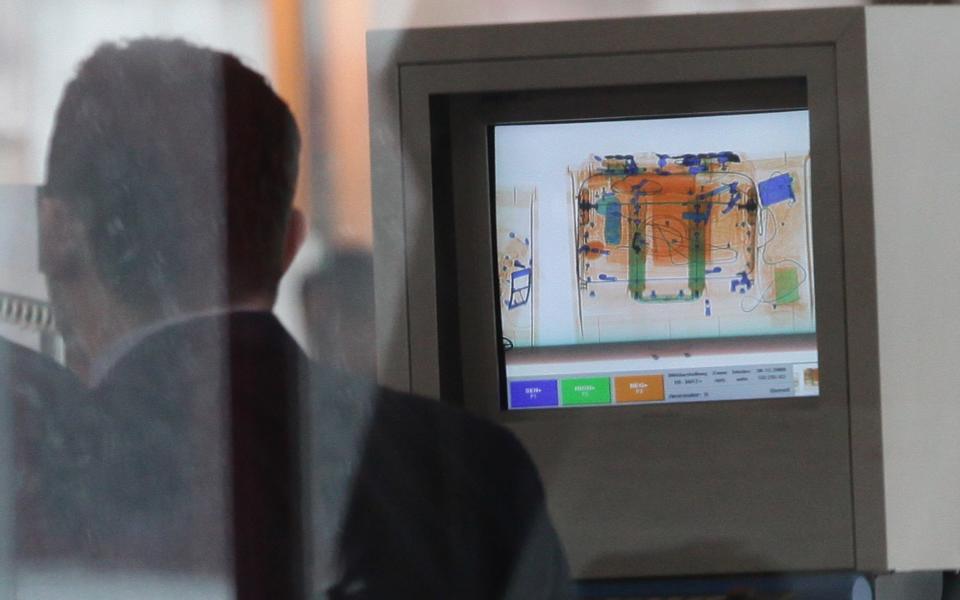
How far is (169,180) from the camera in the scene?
3.02 feet

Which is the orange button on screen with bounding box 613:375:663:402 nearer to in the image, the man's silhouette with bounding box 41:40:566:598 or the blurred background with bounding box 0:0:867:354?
the man's silhouette with bounding box 41:40:566:598

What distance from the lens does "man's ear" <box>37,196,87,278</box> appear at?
896mm

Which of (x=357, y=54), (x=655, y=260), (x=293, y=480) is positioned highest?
(x=357, y=54)

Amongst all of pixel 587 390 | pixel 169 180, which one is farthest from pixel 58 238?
pixel 587 390

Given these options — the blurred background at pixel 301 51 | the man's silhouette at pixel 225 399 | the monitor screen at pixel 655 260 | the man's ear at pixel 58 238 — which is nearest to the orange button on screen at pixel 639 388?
the monitor screen at pixel 655 260

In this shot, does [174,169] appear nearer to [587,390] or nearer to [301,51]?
[301,51]

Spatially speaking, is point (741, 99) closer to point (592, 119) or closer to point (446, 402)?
point (592, 119)

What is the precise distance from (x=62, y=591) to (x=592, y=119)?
0.60 metres

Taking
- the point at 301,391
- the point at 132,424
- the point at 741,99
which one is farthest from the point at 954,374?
the point at 132,424

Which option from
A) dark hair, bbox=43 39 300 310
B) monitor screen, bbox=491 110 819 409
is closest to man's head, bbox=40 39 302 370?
dark hair, bbox=43 39 300 310

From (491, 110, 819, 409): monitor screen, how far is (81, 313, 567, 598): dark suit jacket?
101 millimetres

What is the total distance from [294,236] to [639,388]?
12.4 inches

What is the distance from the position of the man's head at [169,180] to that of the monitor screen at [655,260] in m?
0.21

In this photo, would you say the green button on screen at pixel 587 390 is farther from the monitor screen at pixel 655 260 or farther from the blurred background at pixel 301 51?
the blurred background at pixel 301 51
